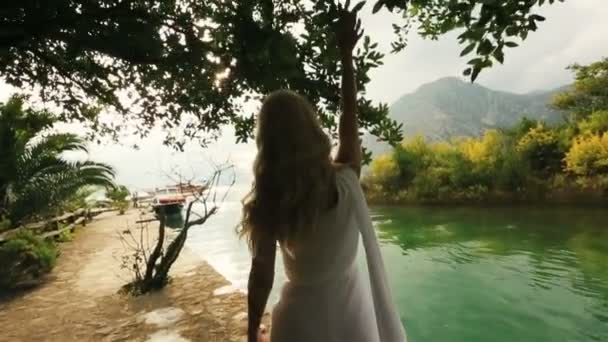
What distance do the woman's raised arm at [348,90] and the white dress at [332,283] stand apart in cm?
13

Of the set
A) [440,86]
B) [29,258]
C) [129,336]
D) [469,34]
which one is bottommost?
[129,336]

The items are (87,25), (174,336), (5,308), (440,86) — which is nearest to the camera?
(87,25)

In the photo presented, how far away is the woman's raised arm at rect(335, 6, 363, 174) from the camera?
4.56 feet

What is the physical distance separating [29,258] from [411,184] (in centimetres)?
1744

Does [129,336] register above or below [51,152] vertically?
below

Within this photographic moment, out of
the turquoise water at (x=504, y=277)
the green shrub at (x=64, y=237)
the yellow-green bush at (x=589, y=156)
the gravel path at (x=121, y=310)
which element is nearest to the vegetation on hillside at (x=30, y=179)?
the gravel path at (x=121, y=310)

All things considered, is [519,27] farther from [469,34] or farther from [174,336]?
[174,336]

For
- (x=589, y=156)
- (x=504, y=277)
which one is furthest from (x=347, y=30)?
(x=589, y=156)

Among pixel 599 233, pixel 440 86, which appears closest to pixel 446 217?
pixel 599 233

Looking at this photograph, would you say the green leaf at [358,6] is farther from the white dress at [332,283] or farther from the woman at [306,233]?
the white dress at [332,283]

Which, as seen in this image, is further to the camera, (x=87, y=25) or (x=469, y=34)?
(x=87, y=25)

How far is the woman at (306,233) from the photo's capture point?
116 centimetres

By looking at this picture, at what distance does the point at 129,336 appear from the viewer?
3.88m

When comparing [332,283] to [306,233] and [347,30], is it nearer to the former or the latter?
[306,233]
